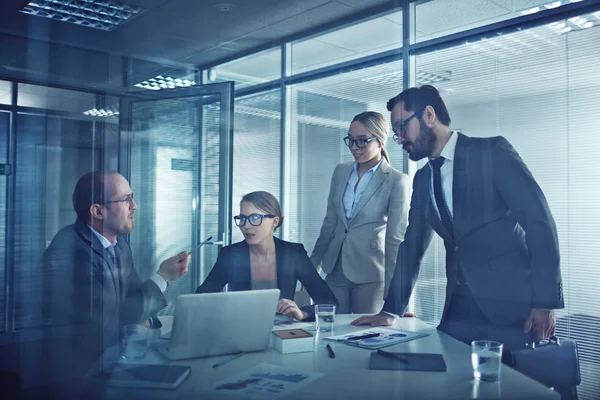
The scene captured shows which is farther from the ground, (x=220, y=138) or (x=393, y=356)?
(x=220, y=138)

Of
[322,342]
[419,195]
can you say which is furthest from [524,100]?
[322,342]

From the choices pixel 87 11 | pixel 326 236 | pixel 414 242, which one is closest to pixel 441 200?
pixel 414 242

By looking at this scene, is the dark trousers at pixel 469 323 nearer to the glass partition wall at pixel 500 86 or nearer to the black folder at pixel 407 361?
the black folder at pixel 407 361

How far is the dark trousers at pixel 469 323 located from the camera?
1594 millimetres

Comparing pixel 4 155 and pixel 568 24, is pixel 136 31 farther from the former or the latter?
pixel 568 24

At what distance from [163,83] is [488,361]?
307 centimetres

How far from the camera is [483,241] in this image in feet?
5.46

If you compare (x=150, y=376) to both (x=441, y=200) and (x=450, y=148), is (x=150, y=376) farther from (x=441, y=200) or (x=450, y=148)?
(x=450, y=148)

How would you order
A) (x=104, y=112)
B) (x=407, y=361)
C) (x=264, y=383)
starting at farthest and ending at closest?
(x=104, y=112) → (x=407, y=361) → (x=264, y=383)

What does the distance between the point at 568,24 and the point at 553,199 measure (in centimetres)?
78

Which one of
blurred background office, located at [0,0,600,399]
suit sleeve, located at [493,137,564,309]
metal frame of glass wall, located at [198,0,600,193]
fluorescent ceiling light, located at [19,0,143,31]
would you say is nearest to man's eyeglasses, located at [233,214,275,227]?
blurred background office, located at [0,0,600,399]

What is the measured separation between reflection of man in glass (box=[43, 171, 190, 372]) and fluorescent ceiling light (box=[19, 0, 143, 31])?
1.45m

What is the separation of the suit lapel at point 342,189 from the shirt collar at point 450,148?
61 centimetres

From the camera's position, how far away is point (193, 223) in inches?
130
